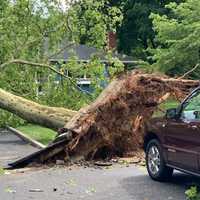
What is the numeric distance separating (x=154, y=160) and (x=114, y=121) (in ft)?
10.1

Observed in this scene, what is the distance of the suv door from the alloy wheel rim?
1.59 feet

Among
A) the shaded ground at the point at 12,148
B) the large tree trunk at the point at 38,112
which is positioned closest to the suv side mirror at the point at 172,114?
the shaded ground at the point at 12,148

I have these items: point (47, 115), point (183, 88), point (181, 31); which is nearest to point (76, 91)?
point (47, 115)

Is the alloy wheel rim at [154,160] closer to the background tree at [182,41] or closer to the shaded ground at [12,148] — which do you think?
the shaded ground at [12,148]

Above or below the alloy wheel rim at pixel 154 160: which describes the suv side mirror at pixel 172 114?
above

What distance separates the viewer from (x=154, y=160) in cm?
967

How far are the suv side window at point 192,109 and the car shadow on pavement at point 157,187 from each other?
1.12 metres

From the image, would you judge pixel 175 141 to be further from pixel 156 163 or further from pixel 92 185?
pixel 92 185

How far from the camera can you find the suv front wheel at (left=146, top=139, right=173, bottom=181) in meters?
9.42

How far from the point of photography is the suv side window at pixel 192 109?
8312 mm

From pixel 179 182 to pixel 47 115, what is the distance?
6.73 m

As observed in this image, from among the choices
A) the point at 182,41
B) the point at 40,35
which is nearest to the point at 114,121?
the point at 40,35

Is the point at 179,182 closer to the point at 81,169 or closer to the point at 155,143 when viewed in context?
the point at 155,143

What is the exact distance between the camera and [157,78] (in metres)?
13.2
